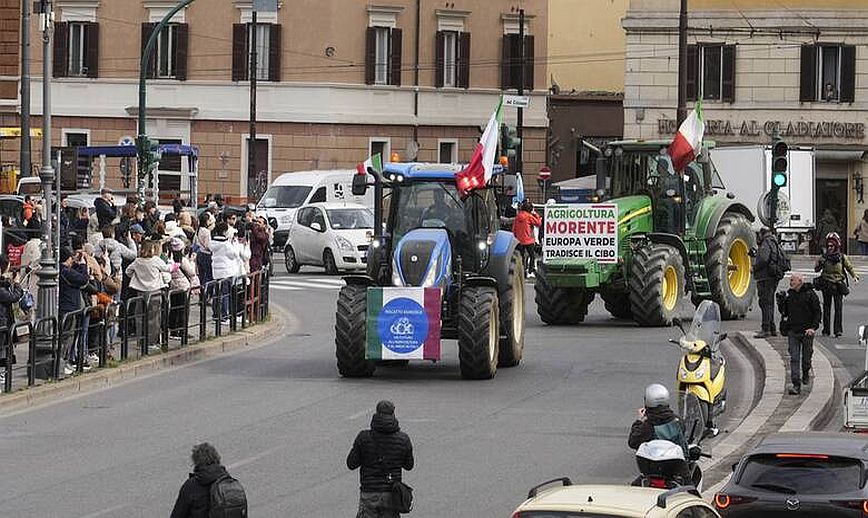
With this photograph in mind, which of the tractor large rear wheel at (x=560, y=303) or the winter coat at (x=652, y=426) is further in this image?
the tractor large rear wheel at (x=560, y=303)

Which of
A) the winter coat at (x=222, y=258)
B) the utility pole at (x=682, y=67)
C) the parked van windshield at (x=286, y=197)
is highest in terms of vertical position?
the utility pole at (x=682, y=67)

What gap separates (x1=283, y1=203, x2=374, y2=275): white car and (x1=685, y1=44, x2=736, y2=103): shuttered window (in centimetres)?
1719

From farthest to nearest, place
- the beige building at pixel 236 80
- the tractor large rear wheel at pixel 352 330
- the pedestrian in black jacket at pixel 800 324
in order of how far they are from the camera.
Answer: the beige building at pixel 236 80 < the tractor large rear wheel at pixel 352 330 < the pedestrian in black jacket at pixel 800 324

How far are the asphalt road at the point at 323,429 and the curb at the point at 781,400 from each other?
1.44ft

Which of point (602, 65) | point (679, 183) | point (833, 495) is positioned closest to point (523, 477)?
point (833, 495)

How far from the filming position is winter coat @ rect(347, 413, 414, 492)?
14156 millimetres

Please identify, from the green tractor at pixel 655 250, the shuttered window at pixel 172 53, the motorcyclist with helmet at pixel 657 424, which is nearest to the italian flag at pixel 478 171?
the green tractor at pixel 655 250

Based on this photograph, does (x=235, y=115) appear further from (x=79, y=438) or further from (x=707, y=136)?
(x=79, y=438)

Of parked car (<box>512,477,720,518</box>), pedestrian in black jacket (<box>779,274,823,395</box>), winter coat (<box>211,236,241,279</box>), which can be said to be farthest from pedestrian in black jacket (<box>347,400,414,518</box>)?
winter coat (<box>211,236,241,279</box>)

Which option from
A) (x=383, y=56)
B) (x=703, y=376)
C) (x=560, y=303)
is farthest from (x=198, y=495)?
(x=383, y=56)

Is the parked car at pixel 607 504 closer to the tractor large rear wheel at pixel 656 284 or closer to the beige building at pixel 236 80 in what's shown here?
the tractor large rear wheel at pixel 656 284

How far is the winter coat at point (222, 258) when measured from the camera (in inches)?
1277

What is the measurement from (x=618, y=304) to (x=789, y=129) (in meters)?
27.3

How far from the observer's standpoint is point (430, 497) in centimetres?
1698
